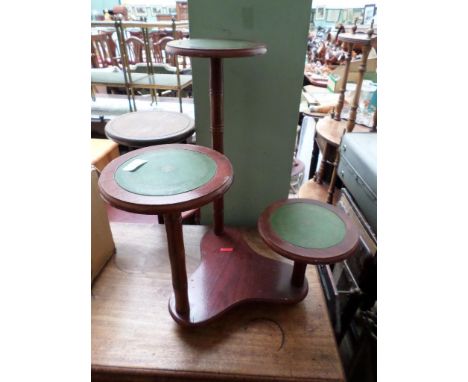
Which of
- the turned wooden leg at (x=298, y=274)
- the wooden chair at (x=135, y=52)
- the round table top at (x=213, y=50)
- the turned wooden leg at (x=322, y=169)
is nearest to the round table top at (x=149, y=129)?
the round table top at (x=213, y=50)

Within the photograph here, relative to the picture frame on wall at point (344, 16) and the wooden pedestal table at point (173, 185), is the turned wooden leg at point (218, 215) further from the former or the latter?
the picture frame on wall at point (344, 16)

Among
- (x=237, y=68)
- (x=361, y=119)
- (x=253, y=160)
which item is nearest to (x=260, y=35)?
(x=237, y=68)

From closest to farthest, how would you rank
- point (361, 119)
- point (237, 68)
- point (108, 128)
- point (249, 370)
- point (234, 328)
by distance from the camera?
point (249, 370)
point (234, 328)
point (237, 68)
point (108, 128)
point (361, 119)

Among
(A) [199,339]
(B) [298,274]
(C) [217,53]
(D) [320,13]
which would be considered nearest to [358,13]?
(D) [320,13]

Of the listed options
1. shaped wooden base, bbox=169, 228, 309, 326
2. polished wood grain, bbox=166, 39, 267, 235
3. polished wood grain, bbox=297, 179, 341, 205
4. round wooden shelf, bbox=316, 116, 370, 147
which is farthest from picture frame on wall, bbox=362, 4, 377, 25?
shaped wooden base, bbox=169, 228, 309, 326

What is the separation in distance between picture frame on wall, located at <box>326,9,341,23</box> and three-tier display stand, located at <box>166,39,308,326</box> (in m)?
3.11

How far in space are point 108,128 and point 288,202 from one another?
30.7 inches

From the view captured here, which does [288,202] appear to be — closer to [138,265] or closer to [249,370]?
[249,370]

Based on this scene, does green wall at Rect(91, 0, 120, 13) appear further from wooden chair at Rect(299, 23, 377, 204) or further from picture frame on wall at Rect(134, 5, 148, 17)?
wooden chair at Rect(299, 23, 377, 204)

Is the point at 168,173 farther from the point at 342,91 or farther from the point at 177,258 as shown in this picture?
the point at 342,91

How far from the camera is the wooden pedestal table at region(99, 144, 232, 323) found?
64 centimetres

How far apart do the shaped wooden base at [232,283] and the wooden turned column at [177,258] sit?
1.9 inches

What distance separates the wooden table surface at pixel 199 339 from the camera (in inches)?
34.5

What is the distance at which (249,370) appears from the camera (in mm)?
876
